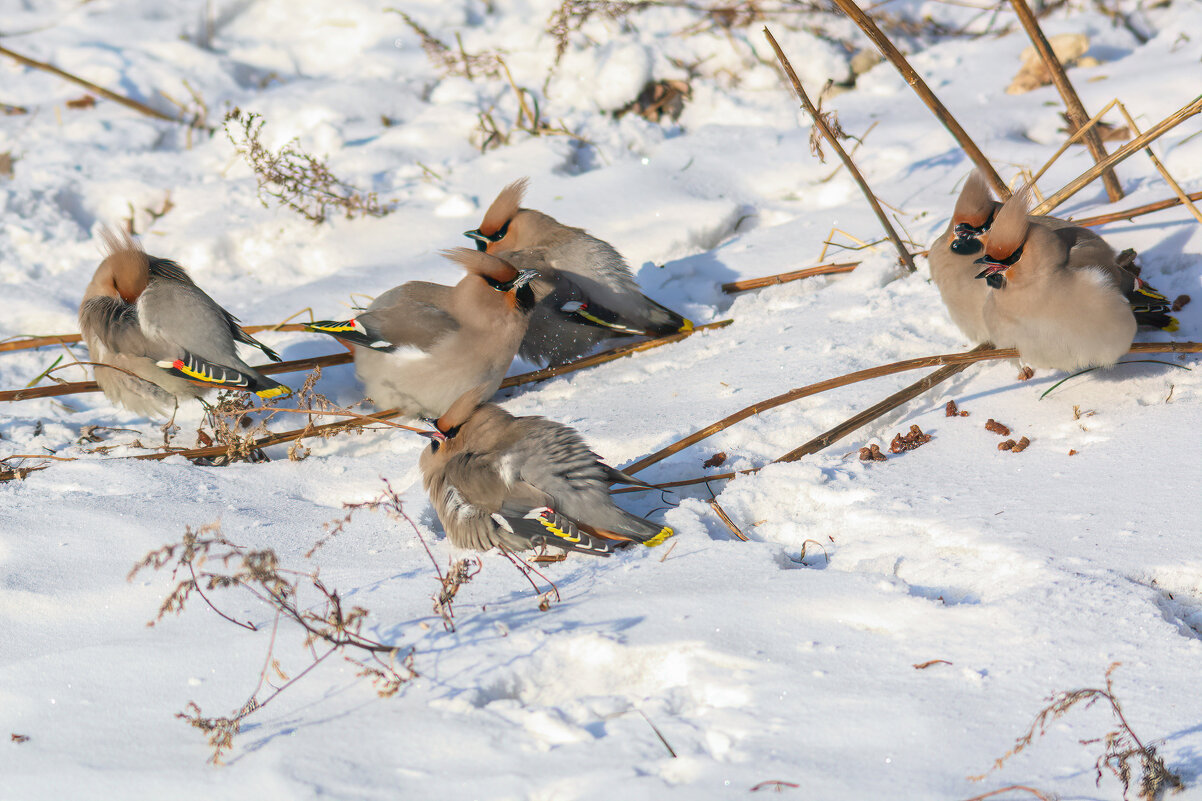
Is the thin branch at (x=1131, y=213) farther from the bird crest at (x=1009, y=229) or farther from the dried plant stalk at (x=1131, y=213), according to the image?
the bird crest at (x=1009, y=229)

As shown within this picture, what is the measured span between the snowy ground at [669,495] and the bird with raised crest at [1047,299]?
186 mm

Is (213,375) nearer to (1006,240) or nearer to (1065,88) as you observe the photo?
(1006,240)

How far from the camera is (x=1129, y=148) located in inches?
134

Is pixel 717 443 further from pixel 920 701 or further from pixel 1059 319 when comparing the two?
pixel 920 701

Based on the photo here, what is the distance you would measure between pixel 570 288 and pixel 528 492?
171 cm

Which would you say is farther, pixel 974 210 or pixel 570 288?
pixel 570 288

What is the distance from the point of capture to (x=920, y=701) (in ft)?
6.51

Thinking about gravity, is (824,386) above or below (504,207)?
below

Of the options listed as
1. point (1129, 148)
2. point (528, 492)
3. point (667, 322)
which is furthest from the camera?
point (667, 322)

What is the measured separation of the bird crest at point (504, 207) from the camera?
4.68 metres

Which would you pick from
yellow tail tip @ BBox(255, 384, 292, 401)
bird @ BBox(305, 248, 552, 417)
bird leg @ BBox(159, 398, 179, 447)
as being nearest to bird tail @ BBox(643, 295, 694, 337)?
bird @ BBox(305, 248, 552, 417)

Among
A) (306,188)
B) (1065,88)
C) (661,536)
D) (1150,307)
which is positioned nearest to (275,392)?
(306,188)

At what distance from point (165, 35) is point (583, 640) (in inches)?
253

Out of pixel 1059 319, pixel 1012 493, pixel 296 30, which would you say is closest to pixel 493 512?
pixel 1012 493
